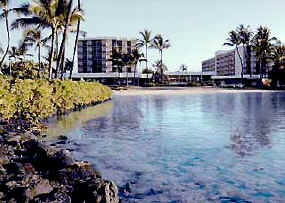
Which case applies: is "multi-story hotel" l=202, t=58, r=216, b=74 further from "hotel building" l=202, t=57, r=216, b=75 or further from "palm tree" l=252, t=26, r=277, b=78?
"palm tree" l=252, t=26, r=277, b=78

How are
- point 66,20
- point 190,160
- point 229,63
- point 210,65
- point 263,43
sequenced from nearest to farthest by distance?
point 190,160, point 66,20, point 263,43, point 229,63, point 210,65

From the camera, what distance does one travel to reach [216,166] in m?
8.21

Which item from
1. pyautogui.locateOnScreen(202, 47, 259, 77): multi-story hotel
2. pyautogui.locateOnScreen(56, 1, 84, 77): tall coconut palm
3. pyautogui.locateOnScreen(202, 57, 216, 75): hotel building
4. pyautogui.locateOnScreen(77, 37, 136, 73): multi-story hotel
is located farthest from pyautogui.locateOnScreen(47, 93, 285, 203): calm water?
pyautogui.locateOnScreen(202, 57, 216, 75): hotel building

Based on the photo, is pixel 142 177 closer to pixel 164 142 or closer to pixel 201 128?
Answer: pixel 164 142

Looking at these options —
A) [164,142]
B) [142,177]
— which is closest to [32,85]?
[164,142]

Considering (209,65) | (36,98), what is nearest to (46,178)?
(36,98)

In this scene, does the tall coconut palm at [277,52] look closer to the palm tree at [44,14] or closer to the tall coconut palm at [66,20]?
the tall coconut palm at [66,20]

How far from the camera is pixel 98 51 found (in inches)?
4373

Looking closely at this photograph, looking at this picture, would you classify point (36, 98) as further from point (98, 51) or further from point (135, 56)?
point (98, 51)

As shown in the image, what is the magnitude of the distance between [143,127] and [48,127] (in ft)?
13.5

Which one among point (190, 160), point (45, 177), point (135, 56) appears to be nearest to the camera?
point (45, 177)

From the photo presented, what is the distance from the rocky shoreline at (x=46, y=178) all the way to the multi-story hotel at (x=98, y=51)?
10190 cm

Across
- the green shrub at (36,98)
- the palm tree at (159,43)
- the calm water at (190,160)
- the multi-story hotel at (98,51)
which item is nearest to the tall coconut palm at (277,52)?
the palm tree at (159,43)

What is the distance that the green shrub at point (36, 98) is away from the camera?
42.3ft
